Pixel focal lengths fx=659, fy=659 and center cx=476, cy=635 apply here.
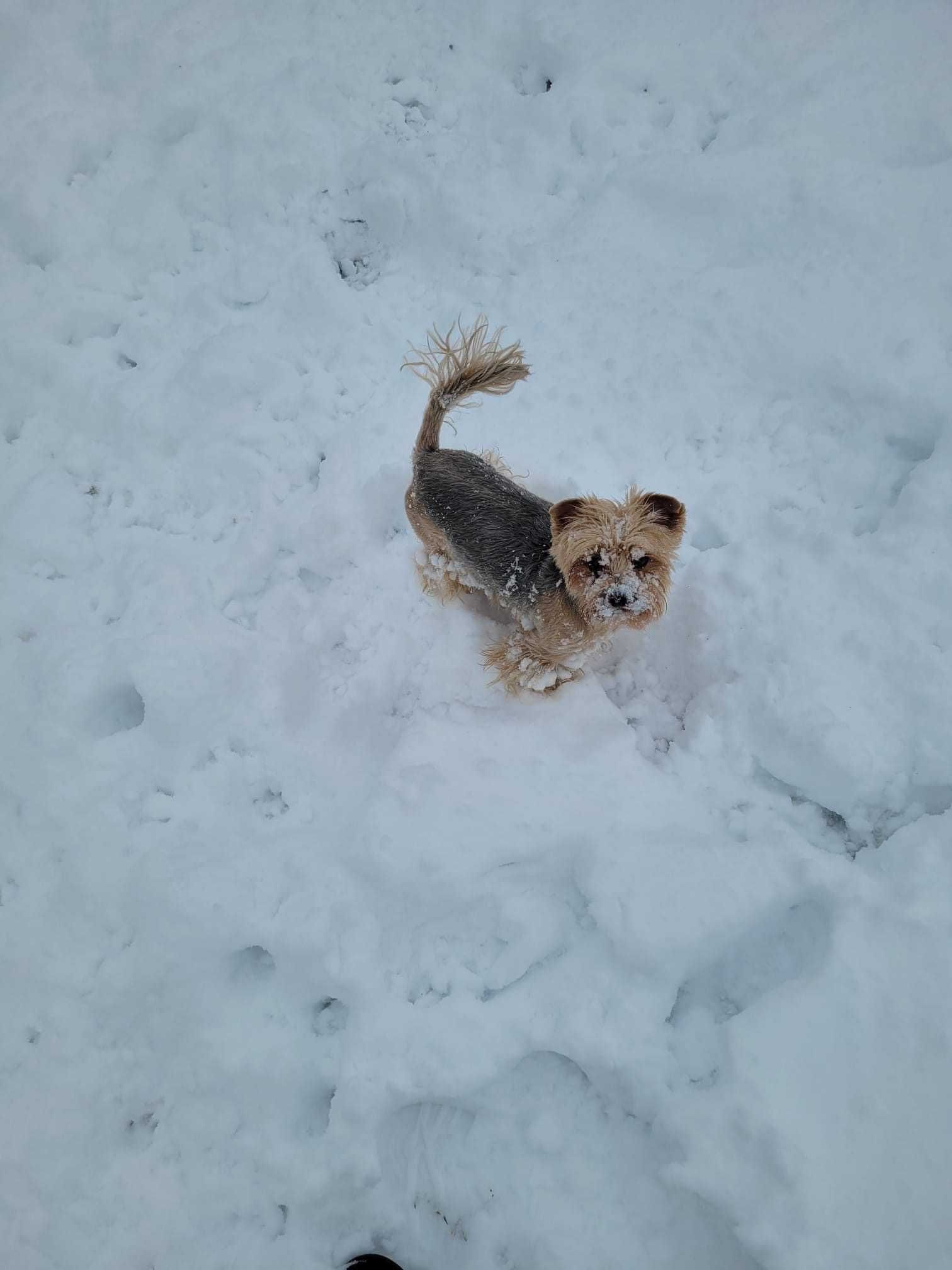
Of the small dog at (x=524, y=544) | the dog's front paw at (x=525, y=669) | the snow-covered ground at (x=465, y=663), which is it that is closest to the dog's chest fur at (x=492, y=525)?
the small dog at (x=524, y=544)

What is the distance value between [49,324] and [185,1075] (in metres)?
4.78

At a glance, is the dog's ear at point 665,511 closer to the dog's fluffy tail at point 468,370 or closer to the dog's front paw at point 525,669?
the dog's front paw at point 525,669

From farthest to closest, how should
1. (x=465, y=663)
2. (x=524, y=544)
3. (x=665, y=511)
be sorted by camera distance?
1. (x=465, y=663)
2. (x=524, y=544)
3. (x=665, y=511)

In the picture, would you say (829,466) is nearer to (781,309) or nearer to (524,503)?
(781,309)

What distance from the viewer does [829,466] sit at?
3.70 m

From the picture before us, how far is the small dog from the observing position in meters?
2.93

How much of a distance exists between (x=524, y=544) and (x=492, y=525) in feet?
0.65

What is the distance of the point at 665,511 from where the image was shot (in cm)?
291

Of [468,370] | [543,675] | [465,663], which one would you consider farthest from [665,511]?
[465,663]

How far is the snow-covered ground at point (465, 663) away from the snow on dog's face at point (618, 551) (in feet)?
2.09

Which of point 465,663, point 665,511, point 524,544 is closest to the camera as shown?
point 665,511

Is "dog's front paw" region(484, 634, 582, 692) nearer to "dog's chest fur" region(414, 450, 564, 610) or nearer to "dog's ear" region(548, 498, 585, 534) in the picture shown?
"dog's chest fur" region(414, 450, 564, 610)

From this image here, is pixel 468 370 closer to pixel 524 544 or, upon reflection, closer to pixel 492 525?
pixel 492 525

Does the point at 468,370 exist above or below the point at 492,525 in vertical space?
above
